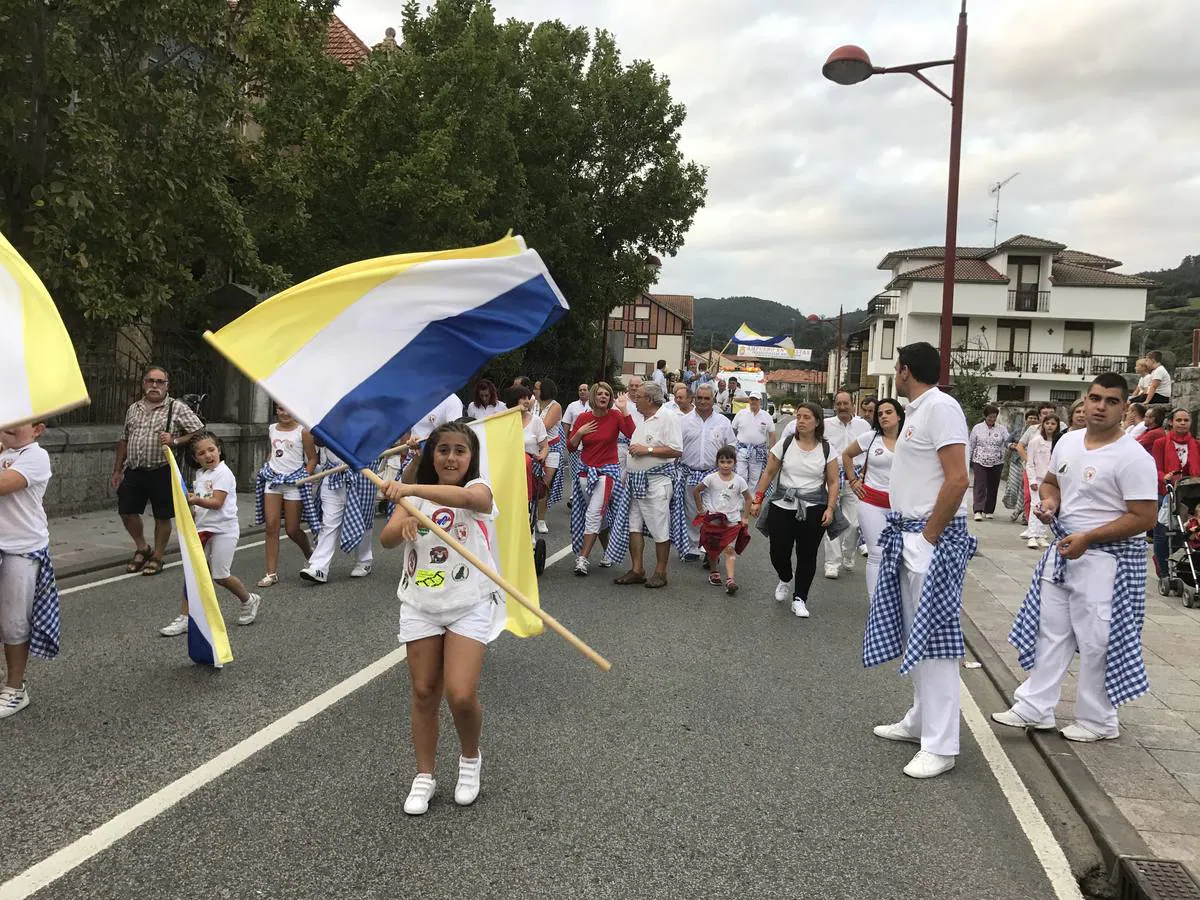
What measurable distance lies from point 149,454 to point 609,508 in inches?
167

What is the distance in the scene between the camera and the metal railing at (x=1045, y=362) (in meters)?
54.0

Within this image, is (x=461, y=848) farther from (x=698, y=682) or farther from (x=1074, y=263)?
(x=1074, y=263)

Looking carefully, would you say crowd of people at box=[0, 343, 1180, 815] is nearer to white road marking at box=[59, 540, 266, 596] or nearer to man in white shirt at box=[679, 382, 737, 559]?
white road marking at box=[59, 540, 266, 596]

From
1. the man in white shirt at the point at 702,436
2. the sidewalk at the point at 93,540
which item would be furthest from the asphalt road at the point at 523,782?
the man in white shirt at the point at 702,436

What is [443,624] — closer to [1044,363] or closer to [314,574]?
[314,574]

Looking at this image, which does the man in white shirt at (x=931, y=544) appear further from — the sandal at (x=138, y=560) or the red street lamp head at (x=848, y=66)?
the red street lamp head at (x=848, y=66)

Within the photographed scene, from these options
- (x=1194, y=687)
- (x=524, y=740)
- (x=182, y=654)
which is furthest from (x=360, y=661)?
(x=1194, y=687)

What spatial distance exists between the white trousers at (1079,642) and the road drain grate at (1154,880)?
5.19ft

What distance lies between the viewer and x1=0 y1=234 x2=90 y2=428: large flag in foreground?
115 inches

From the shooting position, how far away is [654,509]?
9.02 metres

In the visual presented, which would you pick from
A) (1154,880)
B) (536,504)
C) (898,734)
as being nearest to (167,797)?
(898,734)

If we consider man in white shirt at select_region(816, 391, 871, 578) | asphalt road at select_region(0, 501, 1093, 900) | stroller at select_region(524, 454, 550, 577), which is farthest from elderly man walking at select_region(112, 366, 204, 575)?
man in white shirt at select_region(816, 391, 871, 578)

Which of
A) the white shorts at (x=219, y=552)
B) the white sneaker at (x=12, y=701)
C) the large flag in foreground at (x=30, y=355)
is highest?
the large flag in foreground at (x=30, y=355)

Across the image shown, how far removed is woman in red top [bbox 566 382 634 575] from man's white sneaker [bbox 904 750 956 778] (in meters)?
4.88
